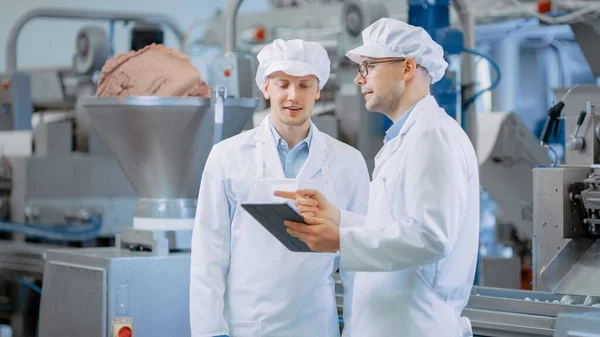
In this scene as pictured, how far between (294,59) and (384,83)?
0.37 m

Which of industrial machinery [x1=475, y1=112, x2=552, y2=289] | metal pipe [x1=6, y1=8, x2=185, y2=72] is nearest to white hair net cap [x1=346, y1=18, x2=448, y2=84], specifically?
industrial machinery [x1=475, y1=112, x2=552, y2=289]

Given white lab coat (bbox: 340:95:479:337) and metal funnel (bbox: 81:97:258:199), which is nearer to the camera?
white lab coat (bbox: 340:95:479:337)

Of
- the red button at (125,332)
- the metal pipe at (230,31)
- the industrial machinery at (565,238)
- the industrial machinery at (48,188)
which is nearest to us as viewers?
the industrial machinery at (565,238)

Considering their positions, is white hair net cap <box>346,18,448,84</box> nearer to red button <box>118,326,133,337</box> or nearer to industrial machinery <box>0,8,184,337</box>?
red button <box>118,326,133,337</box>

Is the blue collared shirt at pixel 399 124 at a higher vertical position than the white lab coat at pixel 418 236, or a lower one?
higher

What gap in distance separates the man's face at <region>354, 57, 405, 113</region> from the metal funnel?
1.19 meters

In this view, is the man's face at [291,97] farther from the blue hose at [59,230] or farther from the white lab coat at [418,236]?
the blue hose at [59,230]

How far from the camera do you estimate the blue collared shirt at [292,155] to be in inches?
94.0

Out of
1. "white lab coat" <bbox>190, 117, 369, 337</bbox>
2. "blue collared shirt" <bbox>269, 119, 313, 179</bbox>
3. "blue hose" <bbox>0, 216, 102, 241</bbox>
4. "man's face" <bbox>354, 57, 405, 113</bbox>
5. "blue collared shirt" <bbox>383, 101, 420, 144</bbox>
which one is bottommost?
"blue hose" <bbox>0, 216, 102, 241</bbox>

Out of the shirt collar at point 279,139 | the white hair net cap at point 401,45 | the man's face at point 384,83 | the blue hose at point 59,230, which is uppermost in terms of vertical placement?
the white hair net cap at point 401,45

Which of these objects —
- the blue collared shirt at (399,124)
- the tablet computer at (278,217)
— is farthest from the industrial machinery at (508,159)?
the tablet computer at (278,217)

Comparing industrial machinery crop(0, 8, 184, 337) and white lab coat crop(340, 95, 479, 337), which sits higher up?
white lab coat crop(340, 95, 479, 337)

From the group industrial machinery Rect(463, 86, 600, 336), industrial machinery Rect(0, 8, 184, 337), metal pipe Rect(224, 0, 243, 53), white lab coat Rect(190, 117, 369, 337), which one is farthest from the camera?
industrial machinery Rect(0, 8, 184, 337)

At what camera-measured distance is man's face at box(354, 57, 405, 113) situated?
2010 mm
